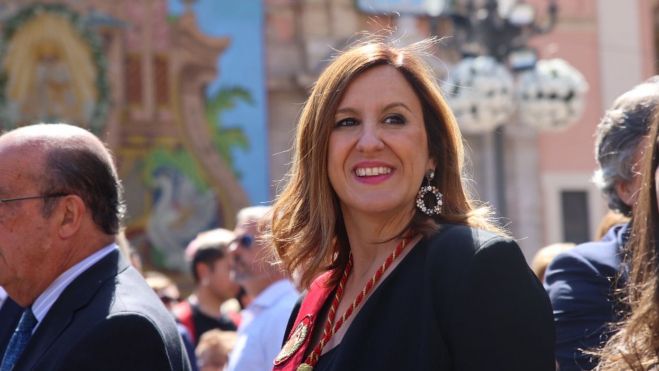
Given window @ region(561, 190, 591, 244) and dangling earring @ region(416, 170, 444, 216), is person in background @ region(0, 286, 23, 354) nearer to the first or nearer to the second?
dangling earring @ region(416, 170, 444, 216)

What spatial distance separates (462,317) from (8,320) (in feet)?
6.31

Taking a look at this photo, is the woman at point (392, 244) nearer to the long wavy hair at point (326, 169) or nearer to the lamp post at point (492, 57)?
the long wavy hair at point (326, 169)

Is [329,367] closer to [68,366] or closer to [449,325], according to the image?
[449,325]

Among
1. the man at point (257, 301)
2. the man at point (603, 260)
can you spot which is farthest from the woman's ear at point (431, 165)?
the man at point (257, 301)

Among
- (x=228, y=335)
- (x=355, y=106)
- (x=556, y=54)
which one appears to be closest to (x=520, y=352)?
(x=355, y=106)

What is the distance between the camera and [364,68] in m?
3.02

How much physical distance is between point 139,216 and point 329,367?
487 inches

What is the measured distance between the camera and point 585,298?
3.42m

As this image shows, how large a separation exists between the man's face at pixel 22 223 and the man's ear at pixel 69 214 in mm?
38

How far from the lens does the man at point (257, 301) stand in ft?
16.1

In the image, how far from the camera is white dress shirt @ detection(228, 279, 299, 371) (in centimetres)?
491

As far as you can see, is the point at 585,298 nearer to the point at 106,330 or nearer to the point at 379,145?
the point at 379,145

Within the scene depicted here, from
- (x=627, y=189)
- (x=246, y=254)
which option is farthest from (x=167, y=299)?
(x=627, y=189)

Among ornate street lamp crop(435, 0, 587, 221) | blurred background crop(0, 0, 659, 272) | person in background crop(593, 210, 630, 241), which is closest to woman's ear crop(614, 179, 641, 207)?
person in background crop(593, 210, 630, 241)
